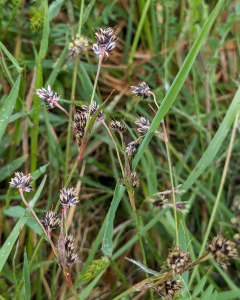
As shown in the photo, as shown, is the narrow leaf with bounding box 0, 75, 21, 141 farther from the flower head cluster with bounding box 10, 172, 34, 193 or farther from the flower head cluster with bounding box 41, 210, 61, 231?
the flower head cluster with bounding box 41, 210, 61, 231

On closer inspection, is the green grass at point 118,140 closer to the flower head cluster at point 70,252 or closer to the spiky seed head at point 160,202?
the spiky seed head at point 160,202

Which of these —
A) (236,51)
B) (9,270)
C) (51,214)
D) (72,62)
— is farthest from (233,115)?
(9,270)

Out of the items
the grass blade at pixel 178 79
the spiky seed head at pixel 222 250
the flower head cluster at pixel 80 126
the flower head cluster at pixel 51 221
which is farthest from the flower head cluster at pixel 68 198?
the spiky seed head at pixel 222 250

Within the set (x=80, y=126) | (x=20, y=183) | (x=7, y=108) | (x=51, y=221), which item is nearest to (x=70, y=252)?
(x=51, y=221)

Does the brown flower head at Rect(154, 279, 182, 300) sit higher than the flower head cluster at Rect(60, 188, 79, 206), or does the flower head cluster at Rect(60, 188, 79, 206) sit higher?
the flower head cluster at Rect(60, 188, 79, 206)

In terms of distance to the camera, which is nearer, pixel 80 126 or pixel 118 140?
pixel 80 126

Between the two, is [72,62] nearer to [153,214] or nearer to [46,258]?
[153,214]

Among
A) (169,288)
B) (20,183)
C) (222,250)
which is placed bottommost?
(169,288)

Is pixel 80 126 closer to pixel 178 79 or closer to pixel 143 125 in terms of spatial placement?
pixel 143 125

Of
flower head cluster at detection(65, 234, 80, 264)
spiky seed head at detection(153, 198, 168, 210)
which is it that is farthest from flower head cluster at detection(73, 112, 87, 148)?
spiky seed head at detection(153, 198, 168, 210)
